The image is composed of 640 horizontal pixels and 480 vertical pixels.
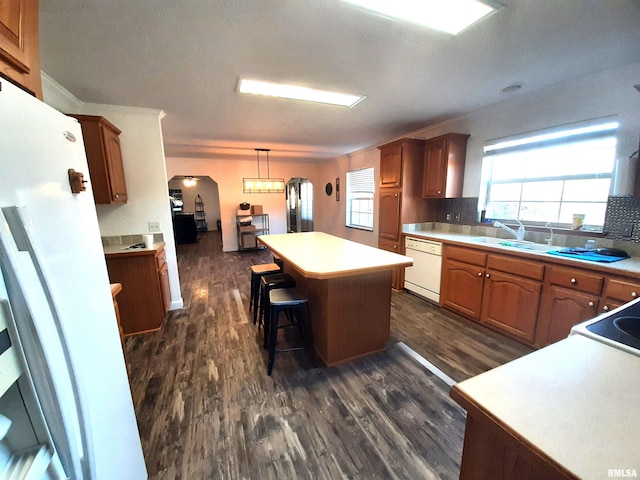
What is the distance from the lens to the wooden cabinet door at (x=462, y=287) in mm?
2680

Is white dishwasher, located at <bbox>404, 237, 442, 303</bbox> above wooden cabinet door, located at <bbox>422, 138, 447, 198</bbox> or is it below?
below

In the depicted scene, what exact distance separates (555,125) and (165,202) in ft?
13.9

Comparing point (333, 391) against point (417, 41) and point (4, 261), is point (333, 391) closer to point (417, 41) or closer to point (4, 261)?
point (4, 261)

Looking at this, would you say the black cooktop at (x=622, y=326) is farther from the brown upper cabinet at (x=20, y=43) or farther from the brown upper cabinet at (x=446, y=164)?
the brown upper cabinet at (x=446, y=164)

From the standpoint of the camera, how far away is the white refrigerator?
548mm

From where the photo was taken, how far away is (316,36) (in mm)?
1604

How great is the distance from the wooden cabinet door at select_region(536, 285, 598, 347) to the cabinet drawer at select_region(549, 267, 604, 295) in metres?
0.04

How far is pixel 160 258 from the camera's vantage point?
2.84 meters

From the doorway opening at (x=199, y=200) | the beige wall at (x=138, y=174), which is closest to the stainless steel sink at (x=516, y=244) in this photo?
the beige wall at (x=138, y=174)

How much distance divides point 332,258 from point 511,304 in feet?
6.01

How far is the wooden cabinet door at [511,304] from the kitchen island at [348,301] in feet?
3.85

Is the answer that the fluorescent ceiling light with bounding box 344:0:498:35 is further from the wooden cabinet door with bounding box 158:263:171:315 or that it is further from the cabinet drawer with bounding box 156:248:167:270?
the wooden cabinet door with bounding box 158:263:171:315

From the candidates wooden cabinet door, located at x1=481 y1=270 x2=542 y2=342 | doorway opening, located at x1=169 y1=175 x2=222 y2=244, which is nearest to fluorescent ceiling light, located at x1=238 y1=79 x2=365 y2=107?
wooden cabinet door, located at x1=481 y1=270 x2=542 y2=342

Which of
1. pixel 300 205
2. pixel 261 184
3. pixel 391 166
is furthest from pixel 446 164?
pixel 300 205
